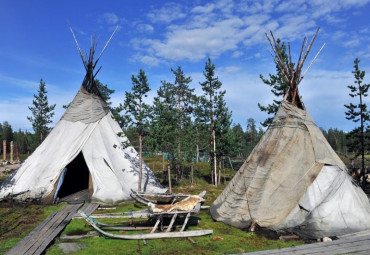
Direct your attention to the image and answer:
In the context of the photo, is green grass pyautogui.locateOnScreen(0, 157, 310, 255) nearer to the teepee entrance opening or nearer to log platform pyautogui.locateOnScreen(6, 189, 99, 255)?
log platform pyautogui.locateOnScreen(6, 189, 99, 255)

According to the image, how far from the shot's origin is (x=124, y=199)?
49.9 feet

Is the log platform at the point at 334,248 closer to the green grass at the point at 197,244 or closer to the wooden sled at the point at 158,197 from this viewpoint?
the green grass at the point at 197,244

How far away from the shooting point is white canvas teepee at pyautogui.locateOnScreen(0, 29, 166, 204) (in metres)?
15.0

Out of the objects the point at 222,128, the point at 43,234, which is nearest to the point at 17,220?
the point at 43,234

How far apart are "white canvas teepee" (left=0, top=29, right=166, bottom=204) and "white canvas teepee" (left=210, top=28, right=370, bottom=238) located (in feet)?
22.5

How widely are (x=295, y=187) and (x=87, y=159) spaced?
37.2 ft

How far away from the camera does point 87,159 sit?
52.5 ft

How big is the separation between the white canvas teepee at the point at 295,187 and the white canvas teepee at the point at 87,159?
6843mm

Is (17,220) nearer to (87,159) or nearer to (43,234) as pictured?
(43,234)

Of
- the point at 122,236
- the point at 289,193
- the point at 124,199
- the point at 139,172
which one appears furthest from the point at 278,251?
the point at 139,172

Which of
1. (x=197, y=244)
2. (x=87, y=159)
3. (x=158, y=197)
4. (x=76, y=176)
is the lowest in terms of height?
(x=197, y=244)

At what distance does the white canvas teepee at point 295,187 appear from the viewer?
28.5 ft

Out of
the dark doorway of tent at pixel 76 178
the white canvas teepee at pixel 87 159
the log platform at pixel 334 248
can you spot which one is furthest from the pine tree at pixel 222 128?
the log platform at pixel 334 248

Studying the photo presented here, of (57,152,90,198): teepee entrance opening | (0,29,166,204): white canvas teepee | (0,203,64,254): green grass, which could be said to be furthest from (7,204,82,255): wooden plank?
(57,152,90,198): teepee entrance opening
